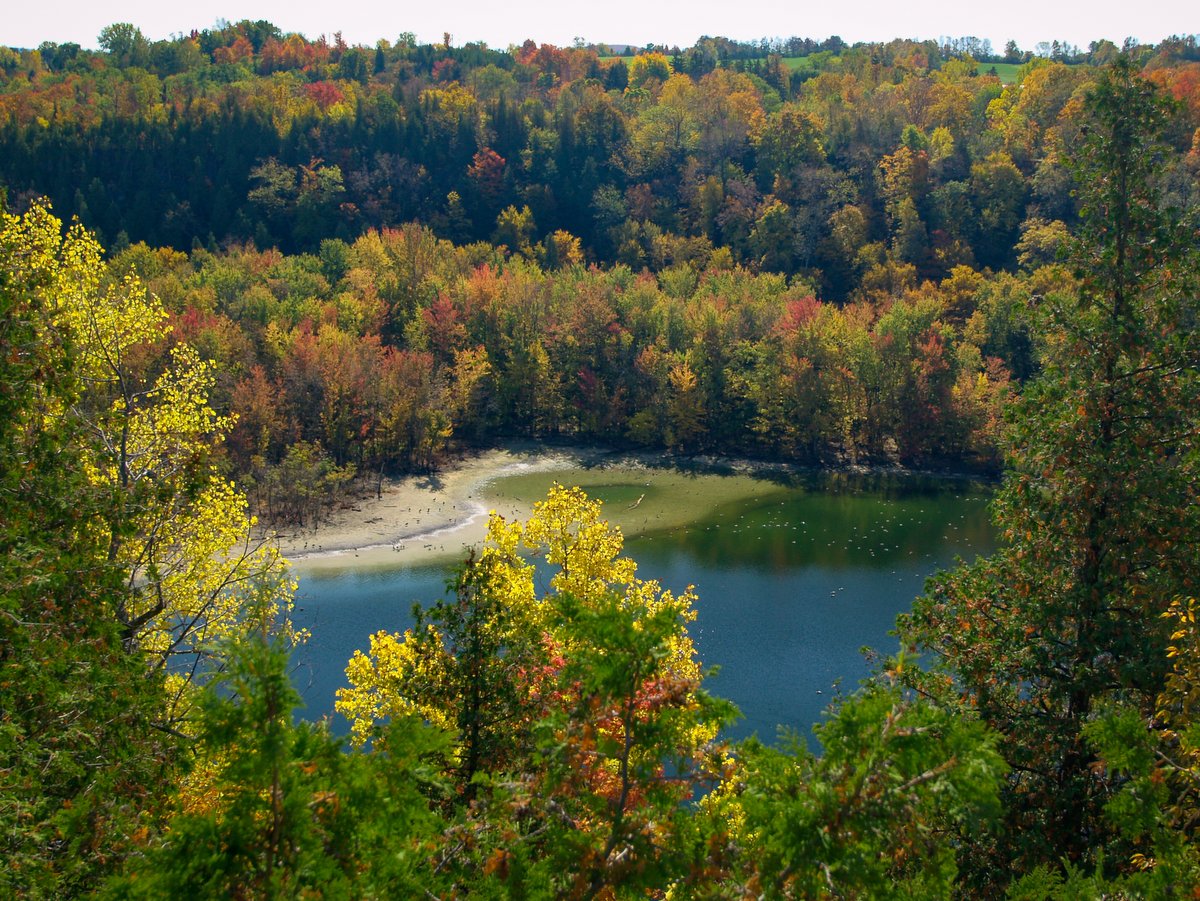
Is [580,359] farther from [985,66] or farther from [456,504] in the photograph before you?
[985,66]

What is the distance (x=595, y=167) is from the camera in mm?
99250

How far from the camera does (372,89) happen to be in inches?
4609

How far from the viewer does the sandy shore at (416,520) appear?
1813 inches

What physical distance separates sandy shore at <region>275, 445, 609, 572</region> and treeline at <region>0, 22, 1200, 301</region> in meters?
32.1

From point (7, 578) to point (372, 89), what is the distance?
117m

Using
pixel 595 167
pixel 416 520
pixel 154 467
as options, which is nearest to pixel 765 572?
pixel 416 520

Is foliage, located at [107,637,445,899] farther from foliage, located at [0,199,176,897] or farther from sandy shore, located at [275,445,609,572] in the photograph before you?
sandy shore, located at [275,445,609,572]

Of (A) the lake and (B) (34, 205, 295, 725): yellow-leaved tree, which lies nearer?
(B) (34, 205, 295, 725): yellow-leaved tree

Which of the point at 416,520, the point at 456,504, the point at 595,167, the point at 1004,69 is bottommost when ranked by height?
the point at 456,504

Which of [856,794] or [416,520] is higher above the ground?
[856,794]

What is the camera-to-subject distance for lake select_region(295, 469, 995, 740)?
3347 centimetres

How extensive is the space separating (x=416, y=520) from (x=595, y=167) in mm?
57265

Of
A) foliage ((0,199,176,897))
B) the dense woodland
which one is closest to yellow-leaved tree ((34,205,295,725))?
the dense woodland

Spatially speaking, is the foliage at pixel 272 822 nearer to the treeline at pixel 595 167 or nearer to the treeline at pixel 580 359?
the treeline at pixel 580 359
